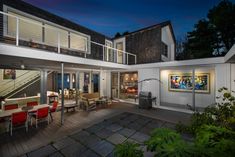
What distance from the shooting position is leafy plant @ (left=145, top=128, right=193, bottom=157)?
1.50m

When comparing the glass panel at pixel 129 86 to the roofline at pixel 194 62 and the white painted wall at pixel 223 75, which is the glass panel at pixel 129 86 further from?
the white painted wall at pixel 223 75

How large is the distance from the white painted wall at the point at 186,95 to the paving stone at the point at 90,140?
721 cm

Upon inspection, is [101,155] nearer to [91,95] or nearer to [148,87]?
[91,95]

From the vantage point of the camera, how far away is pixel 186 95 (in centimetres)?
923

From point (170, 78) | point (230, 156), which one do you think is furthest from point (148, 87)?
point (230, 156)

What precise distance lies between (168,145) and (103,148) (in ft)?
9.65

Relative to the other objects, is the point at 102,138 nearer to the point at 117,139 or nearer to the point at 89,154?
the point at 117,139

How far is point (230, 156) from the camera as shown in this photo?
1.44 metres

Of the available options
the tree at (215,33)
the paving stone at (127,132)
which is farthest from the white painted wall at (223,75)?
the tree at (215,33)

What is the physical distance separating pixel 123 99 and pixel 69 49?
20.6ft

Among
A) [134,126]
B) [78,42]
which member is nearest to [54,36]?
[78,42]

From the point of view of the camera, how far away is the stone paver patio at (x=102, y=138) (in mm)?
3766

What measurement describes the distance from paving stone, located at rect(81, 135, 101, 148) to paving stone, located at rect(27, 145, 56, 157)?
3.17ft

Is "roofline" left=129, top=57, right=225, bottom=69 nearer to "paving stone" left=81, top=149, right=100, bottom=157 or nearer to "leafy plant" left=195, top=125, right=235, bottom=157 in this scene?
"leafy plant" left=195, top=125, right=235, bottom=157
